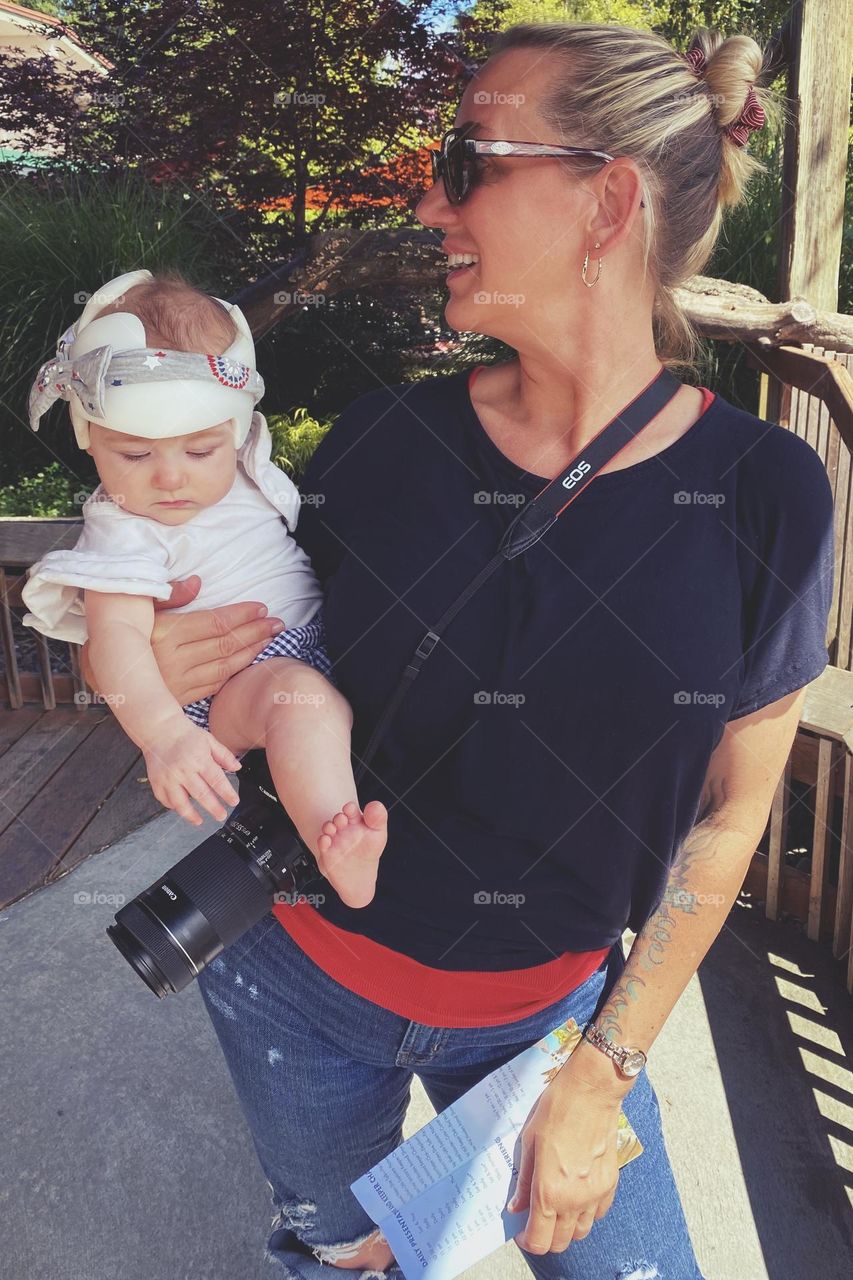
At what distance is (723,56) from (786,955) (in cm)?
246

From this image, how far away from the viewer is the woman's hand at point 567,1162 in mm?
1183

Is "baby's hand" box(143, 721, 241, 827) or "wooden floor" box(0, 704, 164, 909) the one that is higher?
"baby's hand" box(143, 721, 241, 827)

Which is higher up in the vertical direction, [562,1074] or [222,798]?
[222,798]

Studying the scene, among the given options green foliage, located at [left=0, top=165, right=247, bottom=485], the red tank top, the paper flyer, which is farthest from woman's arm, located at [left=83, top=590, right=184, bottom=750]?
green foliage, located at [left=0, top=165, right=247, bottom=485]

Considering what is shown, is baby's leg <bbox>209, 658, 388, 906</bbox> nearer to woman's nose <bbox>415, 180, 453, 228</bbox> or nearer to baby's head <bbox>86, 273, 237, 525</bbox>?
baby's head <bbox>86, 273, 237, 525</bbox>

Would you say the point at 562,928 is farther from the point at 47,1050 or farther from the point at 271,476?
the point at 47,1050

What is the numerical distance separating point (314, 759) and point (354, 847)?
0.47 ft

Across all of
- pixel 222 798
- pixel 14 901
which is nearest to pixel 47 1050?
pixel 14 901

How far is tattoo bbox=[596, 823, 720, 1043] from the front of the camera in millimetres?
1213

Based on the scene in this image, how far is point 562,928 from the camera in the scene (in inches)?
50.3

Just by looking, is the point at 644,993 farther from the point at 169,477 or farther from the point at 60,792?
the point at 60,792

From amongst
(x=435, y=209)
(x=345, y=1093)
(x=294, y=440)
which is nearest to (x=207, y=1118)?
(x=345, y=1093)

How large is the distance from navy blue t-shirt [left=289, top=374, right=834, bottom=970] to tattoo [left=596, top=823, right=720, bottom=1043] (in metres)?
0.03

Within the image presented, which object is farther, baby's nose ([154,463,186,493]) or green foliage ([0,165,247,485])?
green foliage ([0,165,247,485])
